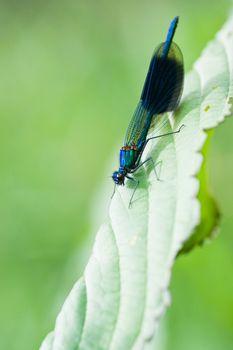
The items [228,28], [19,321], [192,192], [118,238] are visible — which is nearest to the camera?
[192,192]

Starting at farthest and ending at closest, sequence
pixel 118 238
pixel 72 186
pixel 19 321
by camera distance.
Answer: pixel 72 186
pixel 19 321
pixel 118 238

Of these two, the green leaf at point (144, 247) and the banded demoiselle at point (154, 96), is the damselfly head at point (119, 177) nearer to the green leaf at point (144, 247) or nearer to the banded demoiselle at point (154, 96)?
the banded demoiselle at point (154, 96)

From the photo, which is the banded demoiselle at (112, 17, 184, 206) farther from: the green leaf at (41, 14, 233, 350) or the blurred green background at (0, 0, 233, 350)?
the green leaf at (41, 14, 233, 350)

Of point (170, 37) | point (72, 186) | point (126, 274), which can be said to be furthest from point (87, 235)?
point (72, 186)

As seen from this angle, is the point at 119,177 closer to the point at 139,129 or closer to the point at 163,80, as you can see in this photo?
the point at 139,129

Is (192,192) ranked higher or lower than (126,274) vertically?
higher

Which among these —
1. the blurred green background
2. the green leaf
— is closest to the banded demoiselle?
the blurred green background

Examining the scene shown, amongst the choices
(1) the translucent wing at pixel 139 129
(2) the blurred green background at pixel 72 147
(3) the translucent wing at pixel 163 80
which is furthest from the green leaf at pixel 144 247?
(2) the blurred green background at pixel 72 147

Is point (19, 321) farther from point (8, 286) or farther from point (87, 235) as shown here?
point (87, 235)
